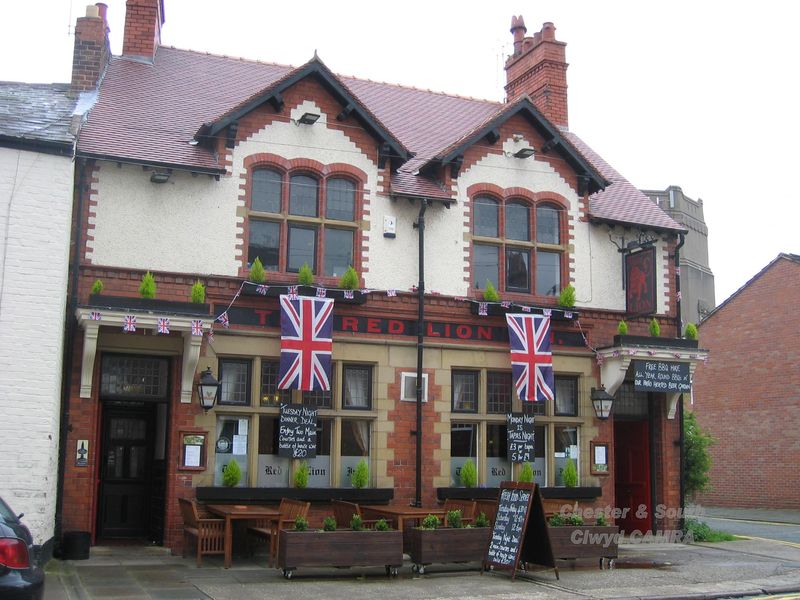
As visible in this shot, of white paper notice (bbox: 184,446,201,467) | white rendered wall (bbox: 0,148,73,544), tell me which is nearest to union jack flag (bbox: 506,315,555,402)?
white paper notice (bbox: 184,446,201,467)

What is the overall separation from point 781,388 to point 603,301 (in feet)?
40.0

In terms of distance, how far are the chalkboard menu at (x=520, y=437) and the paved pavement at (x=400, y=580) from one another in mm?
2770

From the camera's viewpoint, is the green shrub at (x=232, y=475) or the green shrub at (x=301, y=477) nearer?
the green shrub at (x=232, y=475)

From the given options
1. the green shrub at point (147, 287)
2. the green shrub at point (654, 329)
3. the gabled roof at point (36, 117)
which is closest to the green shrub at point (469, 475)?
the green shrub at point (654, 329)

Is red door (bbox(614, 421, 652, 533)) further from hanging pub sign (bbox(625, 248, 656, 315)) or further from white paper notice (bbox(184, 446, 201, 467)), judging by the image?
white paper notice (bbox(184, 446, 201, 467))

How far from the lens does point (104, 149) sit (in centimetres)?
1545

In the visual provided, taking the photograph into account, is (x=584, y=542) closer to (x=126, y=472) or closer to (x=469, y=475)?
(x=469, y=475)

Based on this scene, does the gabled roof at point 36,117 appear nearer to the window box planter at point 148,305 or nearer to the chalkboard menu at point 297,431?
the window box planter at point 148,305

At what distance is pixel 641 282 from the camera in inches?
728

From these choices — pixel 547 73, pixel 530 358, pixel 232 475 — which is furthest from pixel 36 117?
pixel 547 73

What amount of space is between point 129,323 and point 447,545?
19.7ft

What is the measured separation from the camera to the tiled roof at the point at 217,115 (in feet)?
53.0

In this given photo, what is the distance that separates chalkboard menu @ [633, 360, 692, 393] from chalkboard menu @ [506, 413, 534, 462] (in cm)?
230

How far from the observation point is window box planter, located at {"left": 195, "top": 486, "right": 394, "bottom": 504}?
15.2 metres
